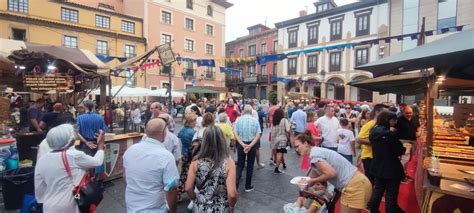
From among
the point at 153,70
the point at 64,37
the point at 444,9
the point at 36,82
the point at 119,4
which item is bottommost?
the point at 36,82

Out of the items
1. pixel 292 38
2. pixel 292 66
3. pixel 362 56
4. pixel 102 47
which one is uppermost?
pixel 292 38

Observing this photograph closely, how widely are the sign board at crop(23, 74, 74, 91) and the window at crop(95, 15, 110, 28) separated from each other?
2138 cm

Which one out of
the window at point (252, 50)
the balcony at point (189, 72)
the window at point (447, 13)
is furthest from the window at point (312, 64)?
the balcony at point (189, 72)

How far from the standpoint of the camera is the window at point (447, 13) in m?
20.1

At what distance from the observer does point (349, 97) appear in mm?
25875

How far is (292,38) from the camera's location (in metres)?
30.5

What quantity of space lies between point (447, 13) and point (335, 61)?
927 cm

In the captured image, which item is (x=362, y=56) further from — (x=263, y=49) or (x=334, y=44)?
(x=263, y=49)

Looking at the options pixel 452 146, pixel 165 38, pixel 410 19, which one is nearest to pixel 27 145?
pixel 452 146

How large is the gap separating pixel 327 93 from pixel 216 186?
27.6m

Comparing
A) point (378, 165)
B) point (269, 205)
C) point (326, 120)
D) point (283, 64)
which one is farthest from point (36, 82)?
point (283, 64)

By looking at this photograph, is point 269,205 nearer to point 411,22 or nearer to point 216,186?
point 216,186

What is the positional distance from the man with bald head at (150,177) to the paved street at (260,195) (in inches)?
77.2

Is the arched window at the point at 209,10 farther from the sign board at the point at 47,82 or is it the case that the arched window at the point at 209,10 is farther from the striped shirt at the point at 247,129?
the striped shirt at the point at 247,129
